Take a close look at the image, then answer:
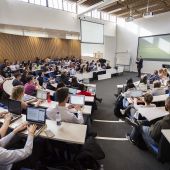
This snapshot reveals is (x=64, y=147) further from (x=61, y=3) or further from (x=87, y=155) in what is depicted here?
(x=61, y=3)

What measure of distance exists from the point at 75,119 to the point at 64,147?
502 mm

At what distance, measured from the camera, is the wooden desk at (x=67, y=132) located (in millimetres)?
2371

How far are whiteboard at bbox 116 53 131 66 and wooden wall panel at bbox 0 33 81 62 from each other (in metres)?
3.74

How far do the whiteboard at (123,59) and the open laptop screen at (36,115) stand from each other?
13472 millimetres

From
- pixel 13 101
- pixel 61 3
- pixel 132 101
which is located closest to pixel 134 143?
pixel 132 101

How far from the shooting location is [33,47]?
12.9 metres

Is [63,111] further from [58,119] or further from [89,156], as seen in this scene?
[89,156]

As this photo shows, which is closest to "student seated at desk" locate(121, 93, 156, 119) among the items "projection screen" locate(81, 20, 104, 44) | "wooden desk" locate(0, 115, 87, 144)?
"wooden desk" locate(0, 115, 87, 144)

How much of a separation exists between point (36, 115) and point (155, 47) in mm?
12327

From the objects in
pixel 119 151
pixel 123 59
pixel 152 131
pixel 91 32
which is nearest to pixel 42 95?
pixel 119 151

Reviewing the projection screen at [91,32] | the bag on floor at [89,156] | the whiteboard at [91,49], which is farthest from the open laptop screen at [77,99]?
the whiteboard at [91,49]

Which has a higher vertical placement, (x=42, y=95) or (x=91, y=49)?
(x=91, y=49)

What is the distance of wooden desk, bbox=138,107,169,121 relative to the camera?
10.7 feet

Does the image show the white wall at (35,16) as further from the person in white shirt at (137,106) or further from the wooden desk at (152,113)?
the wooden desk at (152,113)
